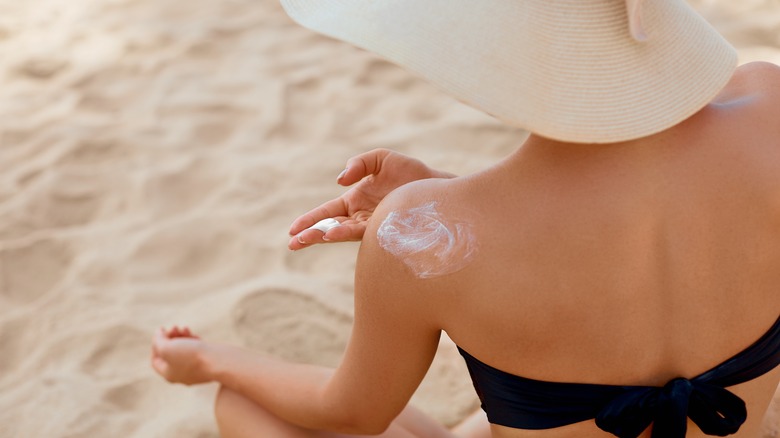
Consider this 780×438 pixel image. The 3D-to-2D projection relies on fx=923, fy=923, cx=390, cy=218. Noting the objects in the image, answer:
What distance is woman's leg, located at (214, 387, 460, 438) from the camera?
166 cm

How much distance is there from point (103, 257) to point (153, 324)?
0.35m

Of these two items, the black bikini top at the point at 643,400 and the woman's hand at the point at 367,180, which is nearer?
the black bikini top at the point at 643,400

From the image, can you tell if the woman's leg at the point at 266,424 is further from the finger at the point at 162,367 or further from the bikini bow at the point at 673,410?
the bikini bow at the point at 673,410

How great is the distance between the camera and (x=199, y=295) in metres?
2.53

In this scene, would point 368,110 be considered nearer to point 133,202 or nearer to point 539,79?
point 133,202

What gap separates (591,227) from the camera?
1097mm

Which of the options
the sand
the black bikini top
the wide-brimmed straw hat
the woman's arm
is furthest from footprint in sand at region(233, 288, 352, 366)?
the wide-brimmed straw hat

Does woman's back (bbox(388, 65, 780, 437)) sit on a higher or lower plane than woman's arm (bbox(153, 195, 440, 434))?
higher

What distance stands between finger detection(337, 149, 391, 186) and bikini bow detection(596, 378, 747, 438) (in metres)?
0.56

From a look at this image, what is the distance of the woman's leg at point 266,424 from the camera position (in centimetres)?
166

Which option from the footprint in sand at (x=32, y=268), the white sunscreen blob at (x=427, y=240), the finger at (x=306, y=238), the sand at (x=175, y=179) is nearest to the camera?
the white sunscreen blob at (x=427, y=240)

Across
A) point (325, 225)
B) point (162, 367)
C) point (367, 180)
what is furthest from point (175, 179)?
point (325, 225)

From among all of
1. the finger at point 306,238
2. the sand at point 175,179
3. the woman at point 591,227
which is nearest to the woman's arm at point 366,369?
the woman at point 591,227

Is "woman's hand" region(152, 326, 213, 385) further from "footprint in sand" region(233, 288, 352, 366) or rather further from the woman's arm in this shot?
"footprint in sand" region(233, 288, 352, 366)
